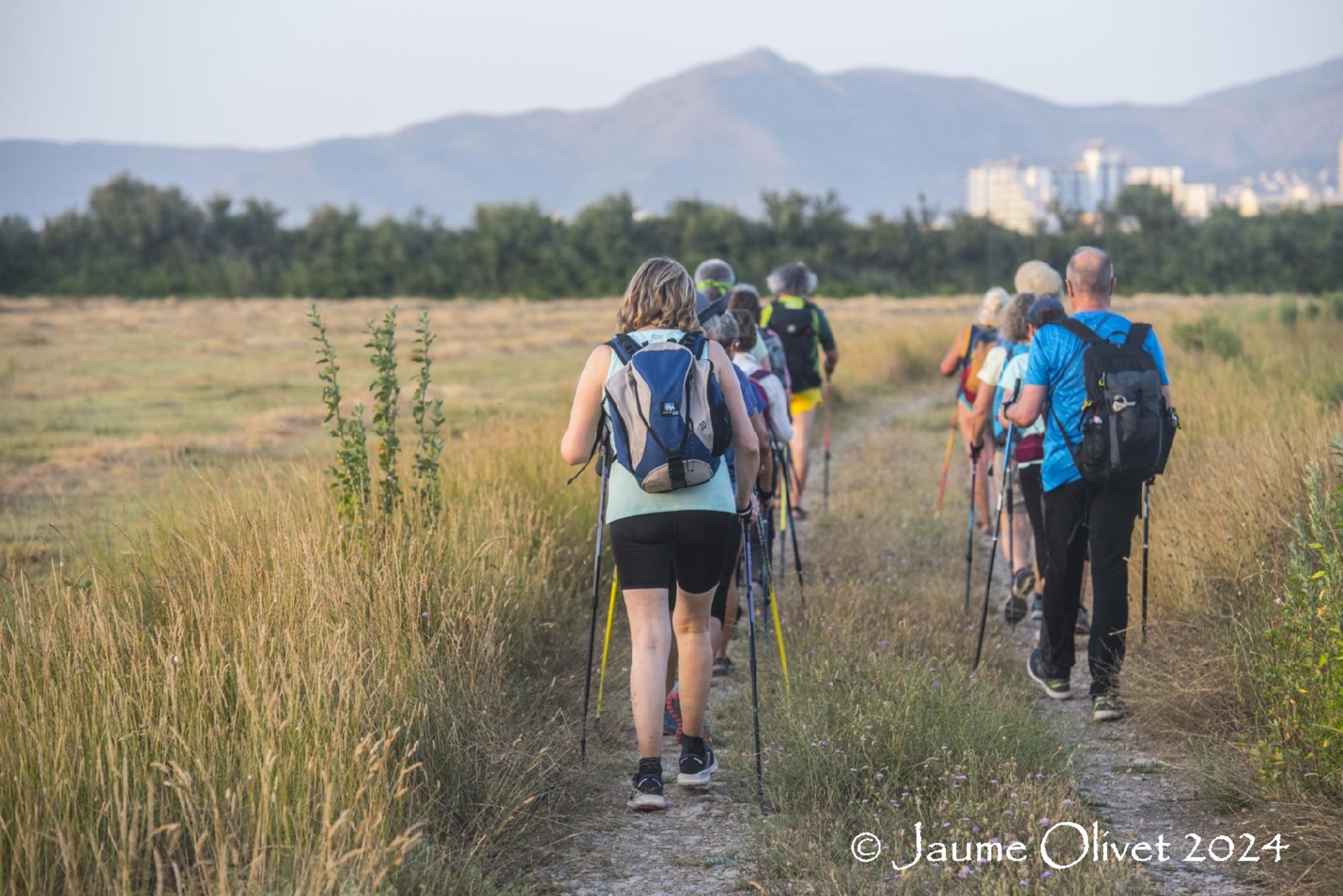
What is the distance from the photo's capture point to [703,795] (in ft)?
15.7

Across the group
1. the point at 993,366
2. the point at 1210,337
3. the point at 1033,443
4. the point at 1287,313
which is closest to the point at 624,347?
the point at 1033,443

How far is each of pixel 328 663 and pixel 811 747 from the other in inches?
68.1

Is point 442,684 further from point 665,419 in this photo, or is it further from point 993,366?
point 993,366

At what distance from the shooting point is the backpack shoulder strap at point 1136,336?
548cm

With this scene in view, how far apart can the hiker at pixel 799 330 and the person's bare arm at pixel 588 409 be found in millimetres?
5526

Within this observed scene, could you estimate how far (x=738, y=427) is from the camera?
14.7ft

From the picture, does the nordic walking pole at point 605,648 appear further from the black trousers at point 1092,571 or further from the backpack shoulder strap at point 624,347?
the black trousers at point 1092,571

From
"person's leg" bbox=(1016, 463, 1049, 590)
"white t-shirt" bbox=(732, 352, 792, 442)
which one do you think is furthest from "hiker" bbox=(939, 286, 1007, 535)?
"white t-shirt" bbox=(732, 352, 792, 442)

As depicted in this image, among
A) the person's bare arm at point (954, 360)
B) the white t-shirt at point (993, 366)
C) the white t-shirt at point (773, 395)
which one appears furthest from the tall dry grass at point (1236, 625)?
the white t-shirt at point (773, 395)

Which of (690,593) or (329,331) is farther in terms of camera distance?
(329,331)

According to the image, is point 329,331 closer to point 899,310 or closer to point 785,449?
point 899,310

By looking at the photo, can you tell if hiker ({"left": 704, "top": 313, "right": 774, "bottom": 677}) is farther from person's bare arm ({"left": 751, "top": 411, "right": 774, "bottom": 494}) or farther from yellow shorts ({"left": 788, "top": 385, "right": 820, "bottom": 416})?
yellow shorts ({"left": 788, "top": 385, "right": 820, "bottom": 416})

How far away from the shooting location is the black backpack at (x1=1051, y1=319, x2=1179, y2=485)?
5.36 metres

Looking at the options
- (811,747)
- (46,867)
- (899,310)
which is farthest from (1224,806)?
(899,310)
